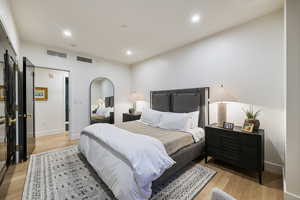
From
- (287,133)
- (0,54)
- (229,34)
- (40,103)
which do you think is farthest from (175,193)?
(40,103)

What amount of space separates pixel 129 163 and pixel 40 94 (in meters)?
4.86

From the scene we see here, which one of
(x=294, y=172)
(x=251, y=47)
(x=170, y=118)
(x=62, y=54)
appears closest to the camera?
(x=294, y=172)

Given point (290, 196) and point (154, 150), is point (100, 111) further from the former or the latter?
point (290, 196)

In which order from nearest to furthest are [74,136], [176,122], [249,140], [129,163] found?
[129,163], [249,140], [176,122], [74,136]

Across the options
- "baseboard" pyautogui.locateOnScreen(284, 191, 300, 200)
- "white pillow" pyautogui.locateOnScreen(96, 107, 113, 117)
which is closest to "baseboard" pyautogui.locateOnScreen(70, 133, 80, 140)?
"white pillow" pyautogui.locateOnScreen(96, 107, 113, 117)

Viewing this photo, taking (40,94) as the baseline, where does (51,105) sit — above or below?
below

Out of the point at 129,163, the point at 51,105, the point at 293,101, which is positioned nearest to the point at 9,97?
the point at 129,163

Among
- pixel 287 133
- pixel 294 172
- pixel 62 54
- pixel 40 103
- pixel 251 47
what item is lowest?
pixel 294 172

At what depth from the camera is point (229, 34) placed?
2.73 m

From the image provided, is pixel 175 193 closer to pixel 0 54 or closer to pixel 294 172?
pixel 294 172

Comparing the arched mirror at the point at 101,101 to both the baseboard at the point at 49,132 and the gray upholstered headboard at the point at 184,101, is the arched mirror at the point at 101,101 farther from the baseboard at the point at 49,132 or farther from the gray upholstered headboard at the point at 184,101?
the gray upholstered headboard at the point at 184,101

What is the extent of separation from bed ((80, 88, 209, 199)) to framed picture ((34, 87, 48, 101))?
3170mm

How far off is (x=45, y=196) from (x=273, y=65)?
3978mm

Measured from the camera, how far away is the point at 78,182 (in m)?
1.94
